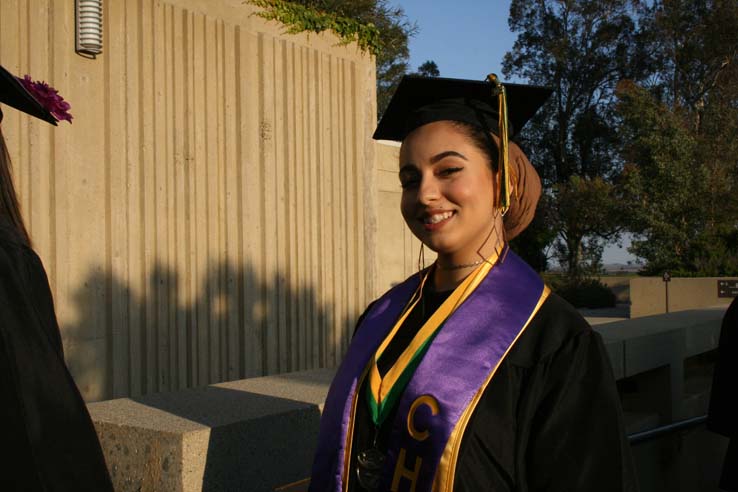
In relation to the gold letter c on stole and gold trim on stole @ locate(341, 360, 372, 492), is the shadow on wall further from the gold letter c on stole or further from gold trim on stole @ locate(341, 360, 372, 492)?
the gold letter c on stole

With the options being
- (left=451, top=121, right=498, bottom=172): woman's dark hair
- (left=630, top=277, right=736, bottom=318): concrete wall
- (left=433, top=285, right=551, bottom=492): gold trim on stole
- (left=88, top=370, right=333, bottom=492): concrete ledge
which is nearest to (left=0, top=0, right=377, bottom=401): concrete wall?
(left=88, top=370, right=333, bottom=492): concrete ledge

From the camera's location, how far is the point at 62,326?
538cm

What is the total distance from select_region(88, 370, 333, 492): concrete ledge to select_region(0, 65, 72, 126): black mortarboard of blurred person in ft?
3.05

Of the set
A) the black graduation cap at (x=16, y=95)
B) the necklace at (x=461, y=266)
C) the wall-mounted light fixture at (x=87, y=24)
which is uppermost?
the wall-mounted light fixture at (x=87, y=24)

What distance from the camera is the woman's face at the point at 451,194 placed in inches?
72.4

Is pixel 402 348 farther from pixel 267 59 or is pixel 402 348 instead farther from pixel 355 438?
pixel 267 59

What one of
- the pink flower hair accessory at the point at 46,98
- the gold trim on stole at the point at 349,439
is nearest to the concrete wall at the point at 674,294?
the gold trim on stole at the point at 349,439

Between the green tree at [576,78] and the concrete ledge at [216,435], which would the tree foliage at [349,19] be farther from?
the green tree at [576,78]

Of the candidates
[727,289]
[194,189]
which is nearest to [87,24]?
[194,189]

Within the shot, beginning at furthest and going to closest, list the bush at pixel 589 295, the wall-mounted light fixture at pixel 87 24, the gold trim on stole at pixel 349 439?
the bush at pixel 589 295
the wall-mounted light fixture at pixel 87 24
the gold trim on stole at pixel 349 439

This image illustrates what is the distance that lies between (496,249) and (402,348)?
35 centimetres

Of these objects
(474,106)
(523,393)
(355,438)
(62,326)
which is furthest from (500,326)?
(62,326)

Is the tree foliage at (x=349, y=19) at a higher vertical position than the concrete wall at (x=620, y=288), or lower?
higher

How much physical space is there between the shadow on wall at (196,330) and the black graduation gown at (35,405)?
4225 millimetres
